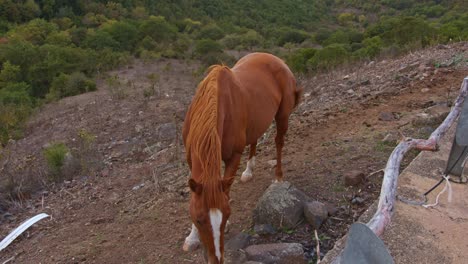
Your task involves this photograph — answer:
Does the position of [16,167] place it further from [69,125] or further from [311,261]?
[311,261]

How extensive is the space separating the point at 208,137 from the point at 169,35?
27288 millimetres

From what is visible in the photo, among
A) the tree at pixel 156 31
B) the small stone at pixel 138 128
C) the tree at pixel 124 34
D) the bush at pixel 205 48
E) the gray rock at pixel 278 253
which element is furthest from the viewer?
the tree at pixel 156 31

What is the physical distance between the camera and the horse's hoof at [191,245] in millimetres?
3072

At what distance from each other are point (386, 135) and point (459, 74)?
254 centimetres

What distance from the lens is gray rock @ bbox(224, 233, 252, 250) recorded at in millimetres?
3025

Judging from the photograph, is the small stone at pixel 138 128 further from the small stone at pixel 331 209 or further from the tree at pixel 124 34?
the tree at pixel 124 34

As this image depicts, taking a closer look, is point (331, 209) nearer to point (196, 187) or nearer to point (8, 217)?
point (196, 187)

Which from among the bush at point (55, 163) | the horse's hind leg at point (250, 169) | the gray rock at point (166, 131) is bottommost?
the gray rock at point (166, 131)

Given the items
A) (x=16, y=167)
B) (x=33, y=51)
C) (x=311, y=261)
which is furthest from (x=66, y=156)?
(x=33, y=51)

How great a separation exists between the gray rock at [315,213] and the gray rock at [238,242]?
487mm

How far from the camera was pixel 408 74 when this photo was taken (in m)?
6.50

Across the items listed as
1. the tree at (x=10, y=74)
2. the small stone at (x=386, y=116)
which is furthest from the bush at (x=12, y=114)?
the small stone at (x=386, y=116)

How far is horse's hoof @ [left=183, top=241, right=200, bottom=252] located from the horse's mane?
0.68m

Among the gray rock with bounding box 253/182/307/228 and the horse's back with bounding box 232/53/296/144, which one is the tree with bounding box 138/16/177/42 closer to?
the horse's back with bounding box 232/53/296/144
